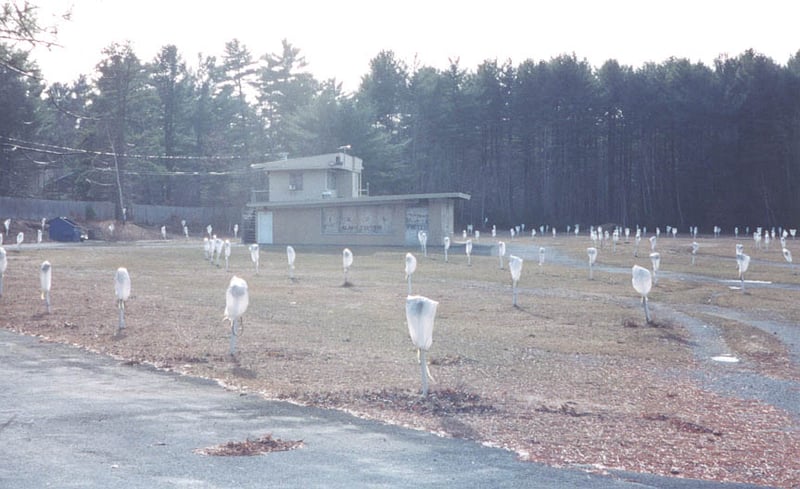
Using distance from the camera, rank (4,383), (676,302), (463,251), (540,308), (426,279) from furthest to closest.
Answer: (463,251), (426,279), (676,302), (540,308), (4,383)

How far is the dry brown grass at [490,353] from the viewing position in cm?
834

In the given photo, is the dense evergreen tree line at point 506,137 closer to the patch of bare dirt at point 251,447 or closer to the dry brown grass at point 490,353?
the dry brown grass at point 490,353

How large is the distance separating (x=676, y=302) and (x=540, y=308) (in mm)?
5077

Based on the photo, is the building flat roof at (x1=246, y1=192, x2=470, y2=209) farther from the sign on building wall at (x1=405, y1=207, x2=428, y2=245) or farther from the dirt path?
the dirt path

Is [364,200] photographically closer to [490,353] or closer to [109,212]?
[109,212]

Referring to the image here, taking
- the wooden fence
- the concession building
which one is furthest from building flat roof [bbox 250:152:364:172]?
the wooden fence

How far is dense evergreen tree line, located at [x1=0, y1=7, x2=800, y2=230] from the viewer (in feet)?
262

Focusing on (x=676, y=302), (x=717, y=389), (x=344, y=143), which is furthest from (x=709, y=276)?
(x=344, y=143)

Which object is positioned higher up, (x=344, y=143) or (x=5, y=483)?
(x=344, y=143)

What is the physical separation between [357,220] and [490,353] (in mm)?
40505

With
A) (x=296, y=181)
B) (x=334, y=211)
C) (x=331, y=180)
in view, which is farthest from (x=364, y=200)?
(x=296, y=181)

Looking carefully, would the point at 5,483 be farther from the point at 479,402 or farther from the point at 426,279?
the point at 426,279

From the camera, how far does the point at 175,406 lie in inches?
365

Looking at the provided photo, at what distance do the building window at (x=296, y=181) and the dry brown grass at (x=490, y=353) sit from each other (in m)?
28.0
